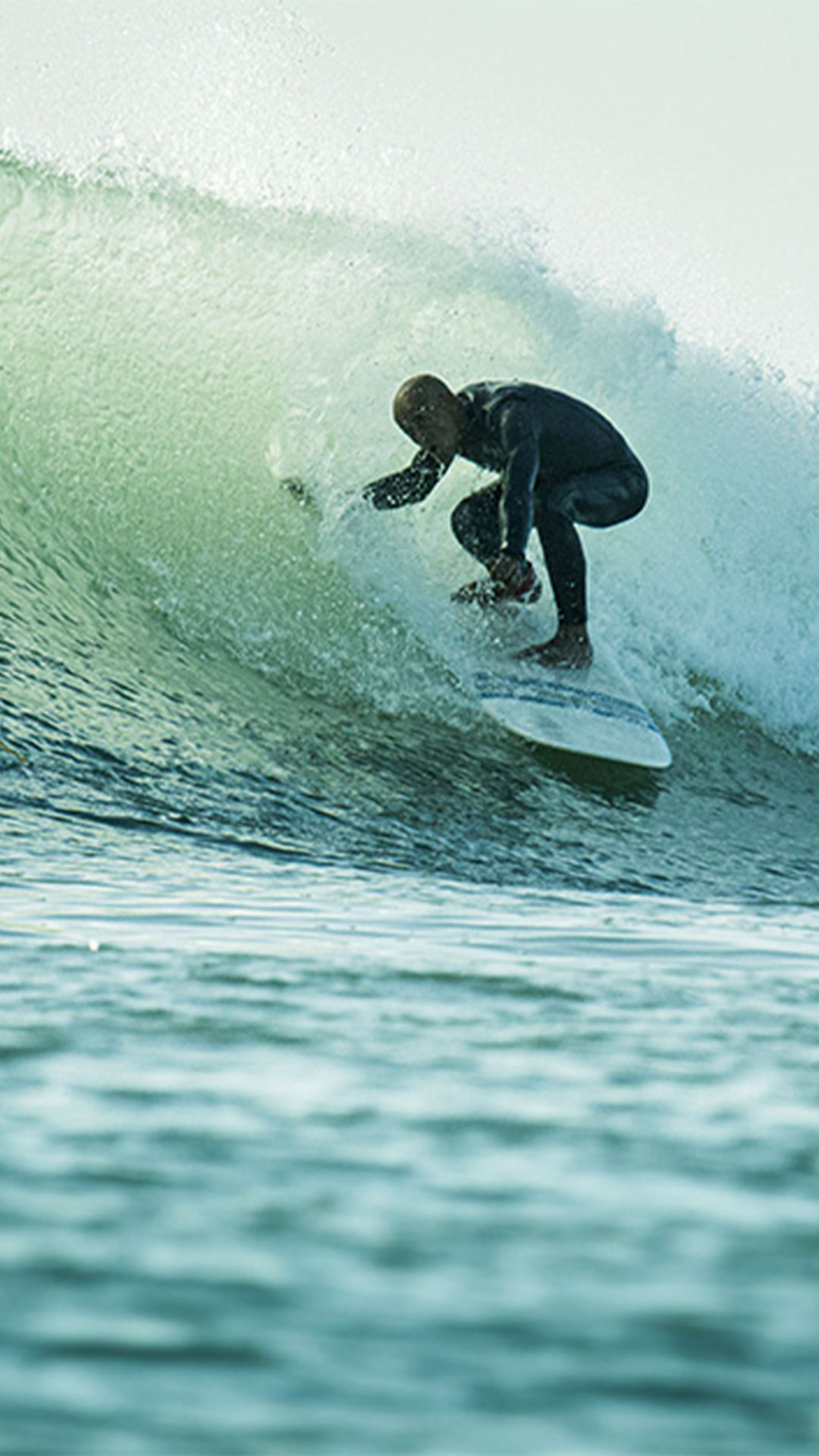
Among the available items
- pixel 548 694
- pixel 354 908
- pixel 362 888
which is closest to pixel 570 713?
pixel 548 694

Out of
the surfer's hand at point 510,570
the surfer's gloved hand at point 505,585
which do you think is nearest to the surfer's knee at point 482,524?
the surfer's gloved hand at point 505,585

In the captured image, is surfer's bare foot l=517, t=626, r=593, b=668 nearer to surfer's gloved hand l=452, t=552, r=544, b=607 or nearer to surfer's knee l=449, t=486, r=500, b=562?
surfer's gloved hand l=452, t=552, r=544, b=607

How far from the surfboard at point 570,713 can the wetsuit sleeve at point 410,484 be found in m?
0.70

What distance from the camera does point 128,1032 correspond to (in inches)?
63.0

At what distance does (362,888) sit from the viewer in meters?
3.30

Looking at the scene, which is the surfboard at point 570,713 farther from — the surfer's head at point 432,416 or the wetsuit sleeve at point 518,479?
the surfer's head at point 432,416

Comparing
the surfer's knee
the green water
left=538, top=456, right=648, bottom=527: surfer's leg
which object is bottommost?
the green water

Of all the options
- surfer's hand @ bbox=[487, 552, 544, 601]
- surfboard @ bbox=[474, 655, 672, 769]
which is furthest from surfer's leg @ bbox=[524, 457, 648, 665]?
surfer's hand @ bbox=[487, 552, 544, 601]

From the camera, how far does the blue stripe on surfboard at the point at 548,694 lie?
5875 millimetres

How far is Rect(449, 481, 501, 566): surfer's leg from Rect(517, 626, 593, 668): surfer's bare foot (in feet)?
1.27

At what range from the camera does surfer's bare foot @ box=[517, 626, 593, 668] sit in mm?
5973

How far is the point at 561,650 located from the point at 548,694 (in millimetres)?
196

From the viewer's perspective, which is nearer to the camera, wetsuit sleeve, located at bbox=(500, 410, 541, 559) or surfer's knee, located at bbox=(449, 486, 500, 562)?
wetsuit sleeve, located at bbox=(500, 410, 541, 559)

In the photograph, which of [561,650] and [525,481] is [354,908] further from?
[561,650]
